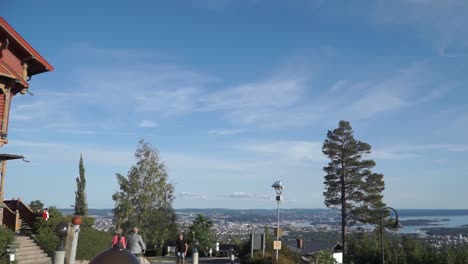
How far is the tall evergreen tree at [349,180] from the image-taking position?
148ft

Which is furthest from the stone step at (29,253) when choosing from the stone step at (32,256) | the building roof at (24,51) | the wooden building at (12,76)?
the building roof at (24,51)

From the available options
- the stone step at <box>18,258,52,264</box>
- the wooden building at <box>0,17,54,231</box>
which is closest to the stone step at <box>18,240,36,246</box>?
the stone step at <box>18,258,52,264</box>

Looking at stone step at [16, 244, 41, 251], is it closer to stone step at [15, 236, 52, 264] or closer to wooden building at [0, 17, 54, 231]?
stone step at [15, 236, 52, 264]

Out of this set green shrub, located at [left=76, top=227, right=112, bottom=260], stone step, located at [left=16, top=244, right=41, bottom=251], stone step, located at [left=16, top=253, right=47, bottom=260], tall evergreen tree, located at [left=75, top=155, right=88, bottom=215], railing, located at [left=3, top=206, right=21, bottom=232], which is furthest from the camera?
tall evergreen tree, located at [left=75, top=155, right=88, bottom=215]

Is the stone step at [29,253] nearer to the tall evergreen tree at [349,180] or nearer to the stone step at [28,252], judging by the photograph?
the stone step at [28,252]

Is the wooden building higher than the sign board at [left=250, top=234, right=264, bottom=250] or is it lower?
higher

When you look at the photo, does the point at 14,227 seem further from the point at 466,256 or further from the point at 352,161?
the point at 352,161

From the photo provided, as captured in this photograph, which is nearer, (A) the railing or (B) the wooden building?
(B) the wooden building

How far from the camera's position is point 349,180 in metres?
45.6

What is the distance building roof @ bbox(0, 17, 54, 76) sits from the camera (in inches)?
763

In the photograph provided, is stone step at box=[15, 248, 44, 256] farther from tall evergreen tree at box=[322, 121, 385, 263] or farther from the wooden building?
tall evergreen tree at box=[322, 121, 385, 263]

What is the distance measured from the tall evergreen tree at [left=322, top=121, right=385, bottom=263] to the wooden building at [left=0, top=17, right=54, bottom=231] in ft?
103

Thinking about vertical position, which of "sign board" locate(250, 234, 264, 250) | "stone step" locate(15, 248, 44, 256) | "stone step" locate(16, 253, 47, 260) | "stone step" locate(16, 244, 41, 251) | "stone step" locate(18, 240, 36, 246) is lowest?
"stone step" locate(16, 253, 47, 260)

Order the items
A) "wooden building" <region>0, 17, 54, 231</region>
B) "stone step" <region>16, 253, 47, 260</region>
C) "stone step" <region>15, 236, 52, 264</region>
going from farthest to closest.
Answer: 1. "wooden building" <region>0, 17, 54, 231</region>
2. "stone step" <region>15, 236, 52, 264</region>
3. "stone step" <region>16, 253, 47, 260</region>
